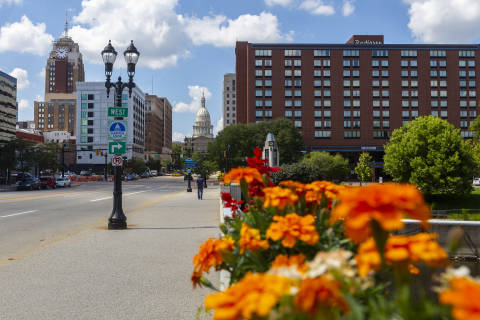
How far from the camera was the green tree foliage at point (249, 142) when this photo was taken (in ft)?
226

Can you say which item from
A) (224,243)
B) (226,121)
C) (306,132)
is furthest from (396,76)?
(226,121)

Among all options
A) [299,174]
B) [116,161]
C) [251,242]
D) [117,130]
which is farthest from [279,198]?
[299,174]

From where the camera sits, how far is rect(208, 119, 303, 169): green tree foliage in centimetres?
6881

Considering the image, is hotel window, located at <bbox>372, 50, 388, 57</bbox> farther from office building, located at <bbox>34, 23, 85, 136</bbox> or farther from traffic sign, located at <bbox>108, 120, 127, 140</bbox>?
office building, located at <bbox>34, 23, 85, 136</bbox>

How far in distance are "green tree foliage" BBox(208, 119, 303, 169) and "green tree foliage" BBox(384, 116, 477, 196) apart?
37472mm

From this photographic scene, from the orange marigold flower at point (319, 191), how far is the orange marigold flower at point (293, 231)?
2.43 feet

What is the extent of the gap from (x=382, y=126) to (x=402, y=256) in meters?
93.5

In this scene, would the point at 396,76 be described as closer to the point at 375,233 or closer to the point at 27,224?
the point at 27,224

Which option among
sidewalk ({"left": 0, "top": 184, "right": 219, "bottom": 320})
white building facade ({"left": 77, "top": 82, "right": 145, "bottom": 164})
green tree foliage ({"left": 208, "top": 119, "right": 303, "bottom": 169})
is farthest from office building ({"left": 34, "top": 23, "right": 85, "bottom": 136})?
sidewalk ({"left": 0, "top": 184, "right": 219, "bottom": 320})

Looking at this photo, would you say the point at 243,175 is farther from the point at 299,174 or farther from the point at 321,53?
the point at 321,53

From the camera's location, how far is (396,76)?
8850cm

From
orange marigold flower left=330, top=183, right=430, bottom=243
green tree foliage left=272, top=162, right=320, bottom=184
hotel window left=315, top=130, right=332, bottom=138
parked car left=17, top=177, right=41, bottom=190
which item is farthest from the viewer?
hotel window left=315, top=130, right=332, bottom=138

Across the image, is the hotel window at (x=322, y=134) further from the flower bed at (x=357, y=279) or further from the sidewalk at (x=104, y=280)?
the flower bed at (x=357, y=279)

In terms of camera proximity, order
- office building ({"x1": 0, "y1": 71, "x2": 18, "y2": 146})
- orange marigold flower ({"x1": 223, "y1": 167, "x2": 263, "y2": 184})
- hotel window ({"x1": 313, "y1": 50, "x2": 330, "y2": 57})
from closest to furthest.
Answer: orange marigold flower ({"x1": 223, "y1": 167, "x2": 263, "y2": 184})
office building ({"x1": 0, "y1": 71, "x2": 18, "y2": 146})
hotel window ({"x1": 313, "y1": 50, "x2": 330, "y2": 57})
